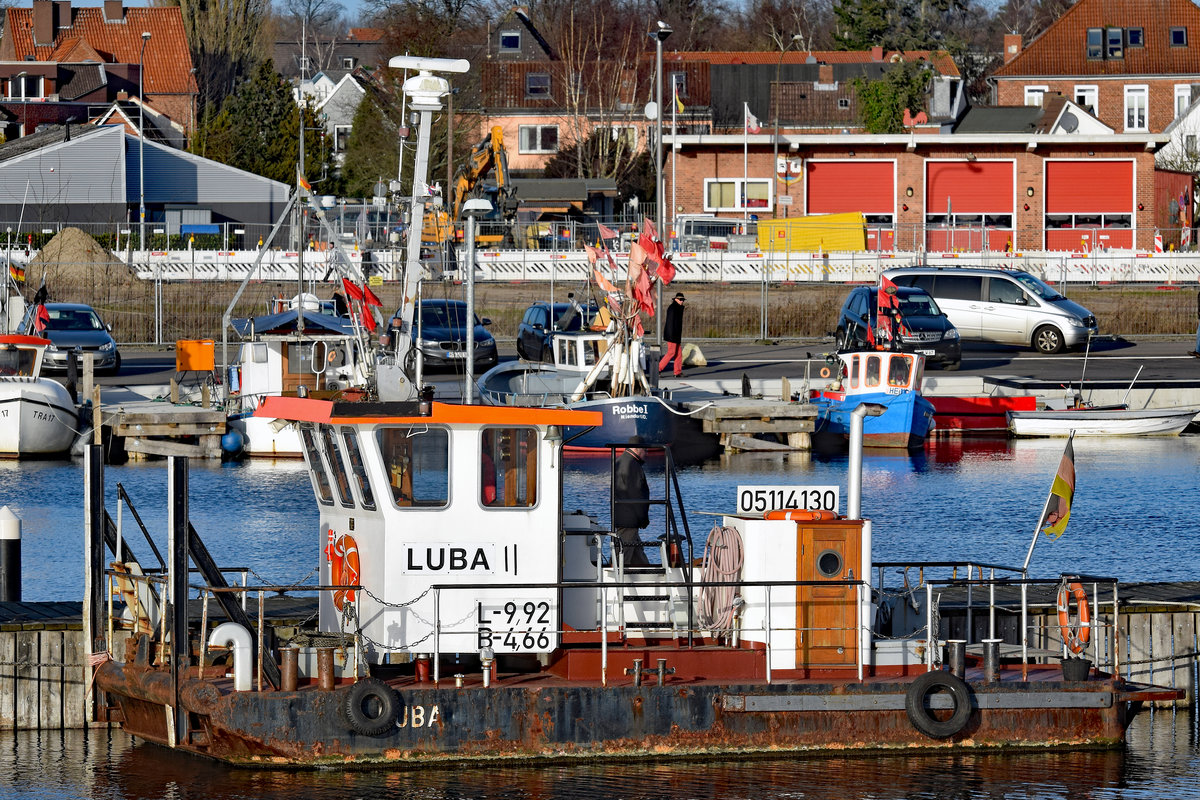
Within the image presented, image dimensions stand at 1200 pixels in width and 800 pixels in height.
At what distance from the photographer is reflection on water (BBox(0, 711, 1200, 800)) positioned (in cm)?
1343

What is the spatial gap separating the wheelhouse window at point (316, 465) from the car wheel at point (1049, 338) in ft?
107

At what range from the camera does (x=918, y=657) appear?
14.4 meters

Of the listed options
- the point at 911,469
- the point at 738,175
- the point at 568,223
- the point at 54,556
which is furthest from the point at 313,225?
the point at 54,556

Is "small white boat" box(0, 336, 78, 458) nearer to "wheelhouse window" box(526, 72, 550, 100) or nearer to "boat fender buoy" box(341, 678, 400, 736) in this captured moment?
"boat fender buoy" box(341, 678, 400, 736)

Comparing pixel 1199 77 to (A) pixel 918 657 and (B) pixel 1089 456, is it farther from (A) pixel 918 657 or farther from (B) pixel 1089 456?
(A) pixel 918 657

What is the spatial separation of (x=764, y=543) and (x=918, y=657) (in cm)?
159

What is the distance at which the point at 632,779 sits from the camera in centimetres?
1367

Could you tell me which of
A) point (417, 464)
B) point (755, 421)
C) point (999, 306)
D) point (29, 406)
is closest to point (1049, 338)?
point (999, 306)

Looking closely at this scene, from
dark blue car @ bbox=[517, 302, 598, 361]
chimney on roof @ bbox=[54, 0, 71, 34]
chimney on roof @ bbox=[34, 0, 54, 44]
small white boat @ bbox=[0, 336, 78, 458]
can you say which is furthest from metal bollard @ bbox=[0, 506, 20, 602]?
chimney on roof @ bbox=[54, 0, 71, 34]

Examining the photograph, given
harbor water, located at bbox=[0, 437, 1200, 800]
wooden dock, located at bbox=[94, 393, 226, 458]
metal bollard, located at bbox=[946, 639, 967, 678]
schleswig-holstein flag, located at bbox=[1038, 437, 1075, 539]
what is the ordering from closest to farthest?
harbor water, located at bbox=[0, 437, 1200, 800] < metal bollard, located at bbox=[946, 639, 967, 678] < schleswig-holstein flag, located at bbox=[1038, 437, 1075, 539] < wooden dock, located at bbox=[94, 393, 226, 458]

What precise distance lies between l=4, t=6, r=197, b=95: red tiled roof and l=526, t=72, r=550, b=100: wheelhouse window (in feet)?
57.8

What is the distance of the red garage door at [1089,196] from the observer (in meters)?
60.7

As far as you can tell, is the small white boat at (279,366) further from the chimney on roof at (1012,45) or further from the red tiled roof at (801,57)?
the chimney on roof at (1012,45)

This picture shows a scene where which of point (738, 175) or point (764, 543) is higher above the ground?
point (738, 175)
